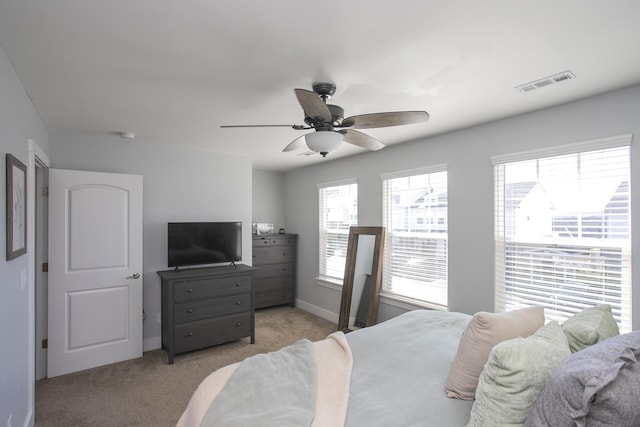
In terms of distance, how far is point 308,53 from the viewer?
1.81 meters

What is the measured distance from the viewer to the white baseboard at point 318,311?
4958 millimetres

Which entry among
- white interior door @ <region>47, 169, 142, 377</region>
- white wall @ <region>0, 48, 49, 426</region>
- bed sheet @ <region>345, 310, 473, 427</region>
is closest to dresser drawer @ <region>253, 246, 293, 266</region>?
white interior door @ <region>47, 169, 142, 377</region>

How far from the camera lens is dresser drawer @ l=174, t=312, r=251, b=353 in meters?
3.62

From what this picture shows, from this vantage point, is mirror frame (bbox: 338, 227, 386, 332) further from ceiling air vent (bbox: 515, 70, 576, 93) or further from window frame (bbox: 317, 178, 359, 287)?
ceiling air vent (bbox: 515, 70, 576, 93)

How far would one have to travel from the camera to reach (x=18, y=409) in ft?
6.75

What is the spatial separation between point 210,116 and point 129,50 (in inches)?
44.6

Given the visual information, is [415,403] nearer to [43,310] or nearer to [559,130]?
[559,130]

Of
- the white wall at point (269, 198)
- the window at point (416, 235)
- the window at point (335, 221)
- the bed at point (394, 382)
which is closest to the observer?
the bed at point (394, 382)

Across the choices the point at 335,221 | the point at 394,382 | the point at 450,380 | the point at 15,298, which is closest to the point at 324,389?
the point at 394,382

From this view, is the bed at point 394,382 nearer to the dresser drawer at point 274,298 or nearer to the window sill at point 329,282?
the window sill at point 329,282

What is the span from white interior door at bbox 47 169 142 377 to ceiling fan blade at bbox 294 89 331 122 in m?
2.72

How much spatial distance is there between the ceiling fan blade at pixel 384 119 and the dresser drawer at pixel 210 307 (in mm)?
2723

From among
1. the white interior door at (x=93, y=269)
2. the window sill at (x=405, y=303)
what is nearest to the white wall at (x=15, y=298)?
the white interior door at (x=93, y=269)

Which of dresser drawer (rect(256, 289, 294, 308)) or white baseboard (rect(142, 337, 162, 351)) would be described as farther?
dresser drawer (rect(256, 289, 294, 308))
